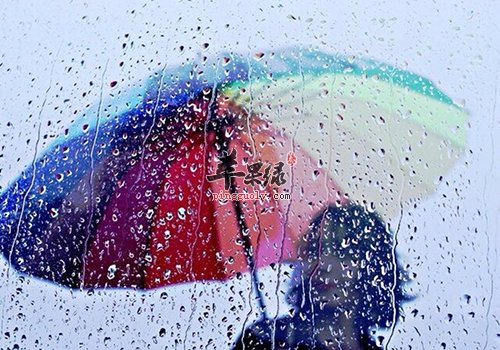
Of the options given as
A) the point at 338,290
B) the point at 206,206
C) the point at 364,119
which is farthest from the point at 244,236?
the point at 364,119

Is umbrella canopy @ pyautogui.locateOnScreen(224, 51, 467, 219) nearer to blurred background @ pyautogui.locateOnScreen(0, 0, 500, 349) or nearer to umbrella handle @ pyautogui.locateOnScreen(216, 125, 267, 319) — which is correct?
blurred background @ pyautogui.locateOnScreen(0, 0, 500, 349)

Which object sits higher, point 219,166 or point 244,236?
point 219,166

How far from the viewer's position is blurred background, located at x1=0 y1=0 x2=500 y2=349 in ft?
4.51

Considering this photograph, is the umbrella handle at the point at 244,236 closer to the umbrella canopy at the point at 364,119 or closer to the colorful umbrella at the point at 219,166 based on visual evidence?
the colorful umbrella at the point at 219,166

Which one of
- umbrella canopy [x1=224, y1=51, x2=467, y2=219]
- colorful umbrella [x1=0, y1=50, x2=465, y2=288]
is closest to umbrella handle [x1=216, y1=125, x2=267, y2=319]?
colorful umbrella [x1=0, y1=50, x2=465, y2=288]

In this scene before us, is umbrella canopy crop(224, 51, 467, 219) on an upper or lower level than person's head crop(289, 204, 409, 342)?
upper

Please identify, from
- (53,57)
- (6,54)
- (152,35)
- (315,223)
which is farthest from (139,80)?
(315,223)

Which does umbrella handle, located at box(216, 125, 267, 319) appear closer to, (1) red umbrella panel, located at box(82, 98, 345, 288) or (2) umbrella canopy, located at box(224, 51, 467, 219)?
(1) red umbrella panel, located at box(82, 98, 345, 288)

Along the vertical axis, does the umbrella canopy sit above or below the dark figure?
above

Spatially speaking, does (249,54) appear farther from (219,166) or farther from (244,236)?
(244,236)

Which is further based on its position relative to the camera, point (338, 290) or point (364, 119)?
point (364, 119)

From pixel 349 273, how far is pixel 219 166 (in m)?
0.44

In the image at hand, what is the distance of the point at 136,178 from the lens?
147cm

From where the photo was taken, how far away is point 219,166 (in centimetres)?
145
